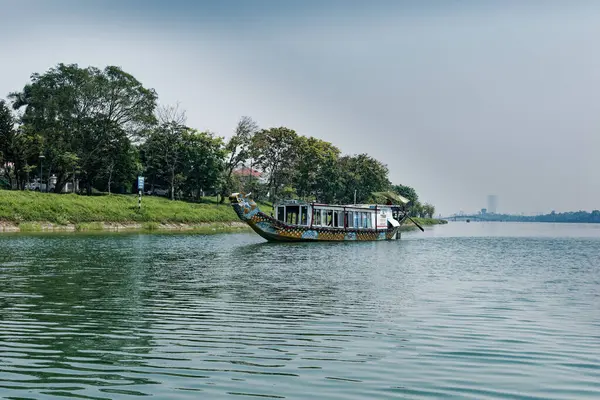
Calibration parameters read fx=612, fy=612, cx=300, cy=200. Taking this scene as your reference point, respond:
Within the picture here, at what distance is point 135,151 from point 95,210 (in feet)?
60.4

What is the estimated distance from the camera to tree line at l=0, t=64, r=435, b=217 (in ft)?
228

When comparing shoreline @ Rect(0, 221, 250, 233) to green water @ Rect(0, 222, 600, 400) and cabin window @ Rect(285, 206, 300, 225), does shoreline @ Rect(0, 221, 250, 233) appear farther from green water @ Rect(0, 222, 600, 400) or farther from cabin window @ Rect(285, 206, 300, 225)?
green water @ Rect(0, 222, 600, 400)

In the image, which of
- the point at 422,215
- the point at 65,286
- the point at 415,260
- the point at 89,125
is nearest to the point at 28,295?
the point at 65,286

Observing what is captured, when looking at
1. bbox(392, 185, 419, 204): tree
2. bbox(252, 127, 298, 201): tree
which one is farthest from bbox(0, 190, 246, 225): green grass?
bbox(392, 185, 419, 204): tree

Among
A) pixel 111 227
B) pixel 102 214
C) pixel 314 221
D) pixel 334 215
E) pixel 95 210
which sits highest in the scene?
pixel 95 210

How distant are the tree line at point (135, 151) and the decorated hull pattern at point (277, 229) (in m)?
29.9

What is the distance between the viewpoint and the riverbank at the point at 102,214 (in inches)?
2100

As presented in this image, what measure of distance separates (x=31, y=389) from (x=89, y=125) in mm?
69083

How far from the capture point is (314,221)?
5081cm

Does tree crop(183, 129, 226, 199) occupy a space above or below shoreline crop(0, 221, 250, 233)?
above

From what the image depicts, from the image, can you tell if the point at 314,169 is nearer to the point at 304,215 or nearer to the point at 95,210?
the point at 95,210

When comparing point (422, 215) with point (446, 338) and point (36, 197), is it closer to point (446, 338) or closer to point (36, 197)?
point (36, 197)

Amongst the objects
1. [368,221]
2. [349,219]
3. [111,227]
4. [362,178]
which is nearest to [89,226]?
[111,227]

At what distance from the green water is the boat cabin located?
2564 cm
